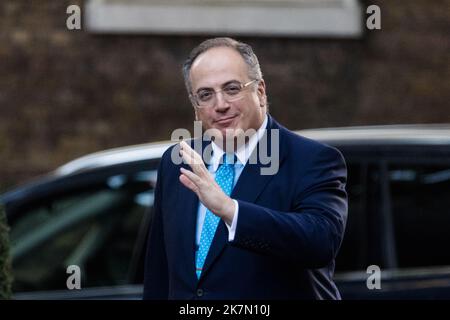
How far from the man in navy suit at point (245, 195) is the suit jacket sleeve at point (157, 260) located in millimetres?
104

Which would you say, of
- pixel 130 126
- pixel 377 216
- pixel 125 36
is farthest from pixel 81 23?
pixel 377 216

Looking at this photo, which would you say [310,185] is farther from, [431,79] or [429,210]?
[431,79]

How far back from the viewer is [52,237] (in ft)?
17.4

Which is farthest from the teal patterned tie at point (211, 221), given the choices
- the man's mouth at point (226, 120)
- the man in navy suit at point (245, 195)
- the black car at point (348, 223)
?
the black car at point (348, 223)

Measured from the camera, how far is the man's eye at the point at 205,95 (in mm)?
2941

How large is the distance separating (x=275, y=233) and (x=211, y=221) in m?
0.33

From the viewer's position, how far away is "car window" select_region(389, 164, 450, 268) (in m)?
4.83

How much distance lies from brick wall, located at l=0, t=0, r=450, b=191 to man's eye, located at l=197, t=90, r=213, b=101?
6.78m

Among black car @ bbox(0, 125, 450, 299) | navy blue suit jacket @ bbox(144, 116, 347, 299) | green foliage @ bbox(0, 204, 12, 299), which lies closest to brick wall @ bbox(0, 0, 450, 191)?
black car @ bbox(0, 125, 450, 299)

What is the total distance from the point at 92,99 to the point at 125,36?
0.62 m

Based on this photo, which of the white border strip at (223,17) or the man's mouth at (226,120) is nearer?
the man's mouth at (226,120)
